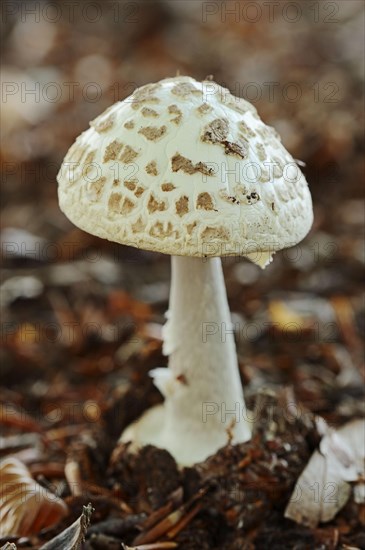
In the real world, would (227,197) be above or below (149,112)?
below

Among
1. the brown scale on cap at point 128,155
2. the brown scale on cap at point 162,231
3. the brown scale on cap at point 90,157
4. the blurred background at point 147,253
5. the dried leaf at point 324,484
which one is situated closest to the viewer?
the brown scale on cap at point 162,231

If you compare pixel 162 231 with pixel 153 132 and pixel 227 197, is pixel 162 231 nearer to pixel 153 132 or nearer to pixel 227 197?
pixel 227 197

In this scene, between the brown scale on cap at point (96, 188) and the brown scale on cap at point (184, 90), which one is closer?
the brown scale on cap at point (96, 188)

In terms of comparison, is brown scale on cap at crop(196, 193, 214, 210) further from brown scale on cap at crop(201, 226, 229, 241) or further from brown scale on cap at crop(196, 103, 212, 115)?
brown scale on cap at crop(196, 103, 212, 115)

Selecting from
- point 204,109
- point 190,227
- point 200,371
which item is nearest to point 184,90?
point 204,109

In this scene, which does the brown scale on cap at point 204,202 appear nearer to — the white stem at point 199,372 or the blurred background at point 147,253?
the white stem at point 199,372

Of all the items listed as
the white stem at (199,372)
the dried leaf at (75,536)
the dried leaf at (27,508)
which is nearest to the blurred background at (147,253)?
the white stem at (199,372)

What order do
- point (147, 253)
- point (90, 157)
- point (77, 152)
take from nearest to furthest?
point (90, 157), point (77, 152), point (147, 253)

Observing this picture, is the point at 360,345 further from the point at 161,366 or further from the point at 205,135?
the point at 205,135
